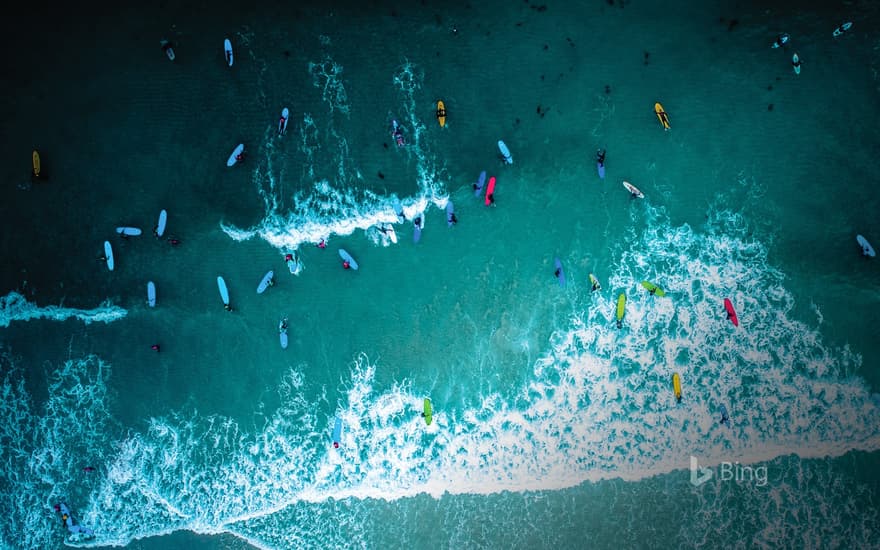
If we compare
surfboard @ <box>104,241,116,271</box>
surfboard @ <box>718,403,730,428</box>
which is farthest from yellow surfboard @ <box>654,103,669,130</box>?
surfboard @ <box>104,241,116,271</box>

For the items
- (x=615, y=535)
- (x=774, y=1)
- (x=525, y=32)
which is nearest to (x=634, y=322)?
(x=615, y=535)

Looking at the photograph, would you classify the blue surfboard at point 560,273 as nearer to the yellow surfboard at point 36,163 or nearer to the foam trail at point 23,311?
the foam trail at point 23,311

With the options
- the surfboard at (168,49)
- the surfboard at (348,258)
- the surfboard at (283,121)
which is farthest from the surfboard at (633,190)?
the surfboard at (168,49)

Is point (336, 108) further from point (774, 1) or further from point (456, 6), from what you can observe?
point (774, 1)

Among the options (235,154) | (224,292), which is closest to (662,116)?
(235,154)

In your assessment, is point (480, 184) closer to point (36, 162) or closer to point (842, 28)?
point (842, 28)

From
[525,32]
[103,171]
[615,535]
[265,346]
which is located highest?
[525,32]
